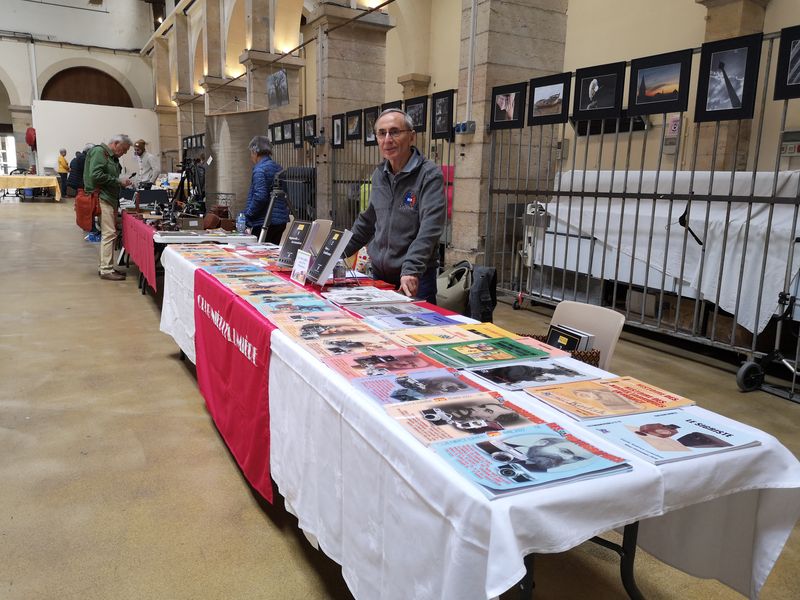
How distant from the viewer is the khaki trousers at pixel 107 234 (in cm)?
698

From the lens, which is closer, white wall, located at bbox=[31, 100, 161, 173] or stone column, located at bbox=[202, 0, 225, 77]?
stone column, located at bbox=[202, 0, 225, 77]

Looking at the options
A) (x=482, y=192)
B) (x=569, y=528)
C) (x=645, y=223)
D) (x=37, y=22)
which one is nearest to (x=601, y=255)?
(x=645, y=223)

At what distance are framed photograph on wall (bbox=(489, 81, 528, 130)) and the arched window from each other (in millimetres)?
20634

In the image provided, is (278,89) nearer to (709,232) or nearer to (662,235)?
(662,235)

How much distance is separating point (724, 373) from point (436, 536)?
384 cm

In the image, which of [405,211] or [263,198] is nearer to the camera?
[405,211]

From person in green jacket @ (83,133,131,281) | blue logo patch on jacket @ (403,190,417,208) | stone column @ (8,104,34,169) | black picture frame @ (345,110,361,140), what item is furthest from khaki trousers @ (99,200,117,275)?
stone column @ (8,104,34,169)

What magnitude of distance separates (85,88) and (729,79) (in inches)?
907

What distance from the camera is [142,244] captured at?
567 centimetres

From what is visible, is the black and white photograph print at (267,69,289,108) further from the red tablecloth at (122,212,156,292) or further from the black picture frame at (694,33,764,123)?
the black picture frame at (694,33,764,123)

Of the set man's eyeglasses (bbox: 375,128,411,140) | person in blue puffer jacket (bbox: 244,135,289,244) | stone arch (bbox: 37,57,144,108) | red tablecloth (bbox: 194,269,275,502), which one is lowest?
red tablecloth (bbox: 194,269,275,502)

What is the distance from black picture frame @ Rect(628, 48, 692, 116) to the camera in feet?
14.3

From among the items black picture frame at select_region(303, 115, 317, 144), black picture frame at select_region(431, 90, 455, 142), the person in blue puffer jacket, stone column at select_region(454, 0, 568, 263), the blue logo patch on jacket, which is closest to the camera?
the blue logo patch on jacket

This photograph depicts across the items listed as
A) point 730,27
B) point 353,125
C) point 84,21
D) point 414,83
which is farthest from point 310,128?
point 84,21
